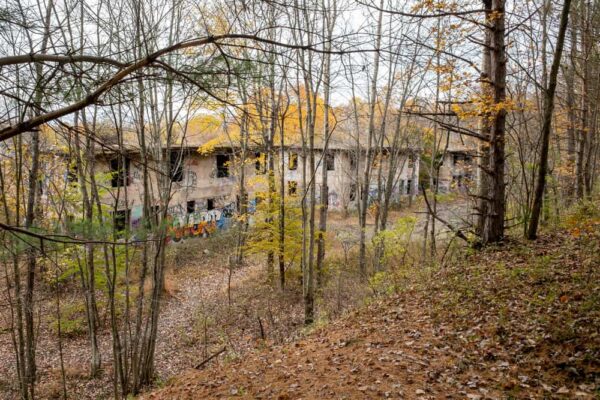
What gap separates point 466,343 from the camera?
5141 mm

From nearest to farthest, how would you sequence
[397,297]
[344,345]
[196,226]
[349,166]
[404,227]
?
[344,345]
[397,297]
[404,227]
[196,226]
[349,166]

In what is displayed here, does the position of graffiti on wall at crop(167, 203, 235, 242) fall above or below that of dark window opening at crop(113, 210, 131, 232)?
below

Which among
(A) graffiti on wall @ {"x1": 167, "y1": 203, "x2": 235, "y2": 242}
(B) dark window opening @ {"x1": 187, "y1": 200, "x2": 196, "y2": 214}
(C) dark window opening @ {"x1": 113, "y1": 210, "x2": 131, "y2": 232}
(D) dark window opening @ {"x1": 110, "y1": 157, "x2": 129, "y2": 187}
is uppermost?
(D) dark window opening @ {"x1": 110, "y1": 157, "x2": 129, "y2": 187}

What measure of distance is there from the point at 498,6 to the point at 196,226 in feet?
61.3

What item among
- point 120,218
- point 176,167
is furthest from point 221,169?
point 176,167

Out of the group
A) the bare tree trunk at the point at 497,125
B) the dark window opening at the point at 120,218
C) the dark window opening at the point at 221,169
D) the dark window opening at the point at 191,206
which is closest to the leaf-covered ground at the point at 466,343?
the bare tree trunk at the point at 497,125

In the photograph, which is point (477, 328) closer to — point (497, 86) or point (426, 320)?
point (426, 320)

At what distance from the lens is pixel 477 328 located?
17.7ft

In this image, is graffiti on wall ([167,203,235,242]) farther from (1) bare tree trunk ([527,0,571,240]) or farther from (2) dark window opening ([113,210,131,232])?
→ (1) bare tree trunk ([527,0,571,240])

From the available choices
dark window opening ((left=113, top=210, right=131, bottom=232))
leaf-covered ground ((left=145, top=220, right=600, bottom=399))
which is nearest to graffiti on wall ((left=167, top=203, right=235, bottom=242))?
dark window opening ((left=113, top=210, right=131, bottom=232))

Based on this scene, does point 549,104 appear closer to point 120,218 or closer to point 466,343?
point 466,343

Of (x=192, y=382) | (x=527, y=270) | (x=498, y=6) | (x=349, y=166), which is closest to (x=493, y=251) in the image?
(x=527, y=270)

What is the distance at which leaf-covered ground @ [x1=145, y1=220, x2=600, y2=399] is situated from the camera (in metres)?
4.25

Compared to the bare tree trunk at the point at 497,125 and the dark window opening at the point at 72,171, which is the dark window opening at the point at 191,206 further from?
the bare tree trunk at the point at 497,125
